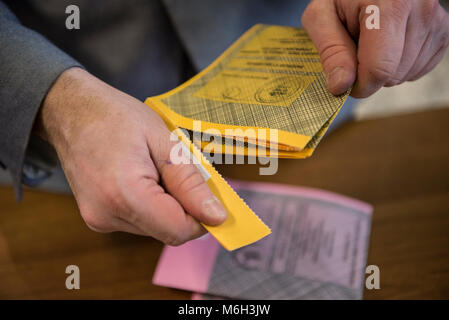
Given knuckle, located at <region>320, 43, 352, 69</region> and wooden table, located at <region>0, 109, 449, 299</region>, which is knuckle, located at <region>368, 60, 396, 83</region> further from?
wooden table, located at <region>0, 109, 449, 299</region>

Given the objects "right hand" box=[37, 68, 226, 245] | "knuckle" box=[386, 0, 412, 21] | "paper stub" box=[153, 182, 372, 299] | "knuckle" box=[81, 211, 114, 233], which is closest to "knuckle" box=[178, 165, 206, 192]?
"right hand" box=[37, 68, 226, 245]

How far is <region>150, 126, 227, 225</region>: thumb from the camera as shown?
14.9 inches

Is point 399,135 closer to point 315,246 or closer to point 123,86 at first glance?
point 315,246

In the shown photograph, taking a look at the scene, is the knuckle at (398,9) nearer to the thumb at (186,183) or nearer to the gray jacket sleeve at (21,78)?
the thumb at (186,183)

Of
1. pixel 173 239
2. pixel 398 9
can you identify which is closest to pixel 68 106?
pixel 173 239

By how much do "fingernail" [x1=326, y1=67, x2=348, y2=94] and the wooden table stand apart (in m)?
0.26

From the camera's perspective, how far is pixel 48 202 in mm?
676

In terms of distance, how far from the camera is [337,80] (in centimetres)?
47

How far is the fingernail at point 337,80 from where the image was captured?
466 mm

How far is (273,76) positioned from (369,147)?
0.33 metres

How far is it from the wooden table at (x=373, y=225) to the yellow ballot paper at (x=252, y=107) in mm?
209

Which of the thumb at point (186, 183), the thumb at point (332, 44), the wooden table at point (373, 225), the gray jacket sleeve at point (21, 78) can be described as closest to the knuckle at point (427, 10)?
the thumb at point (332, 44)

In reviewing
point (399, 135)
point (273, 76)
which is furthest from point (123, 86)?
point (399, 135)

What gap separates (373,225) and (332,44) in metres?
0.31
